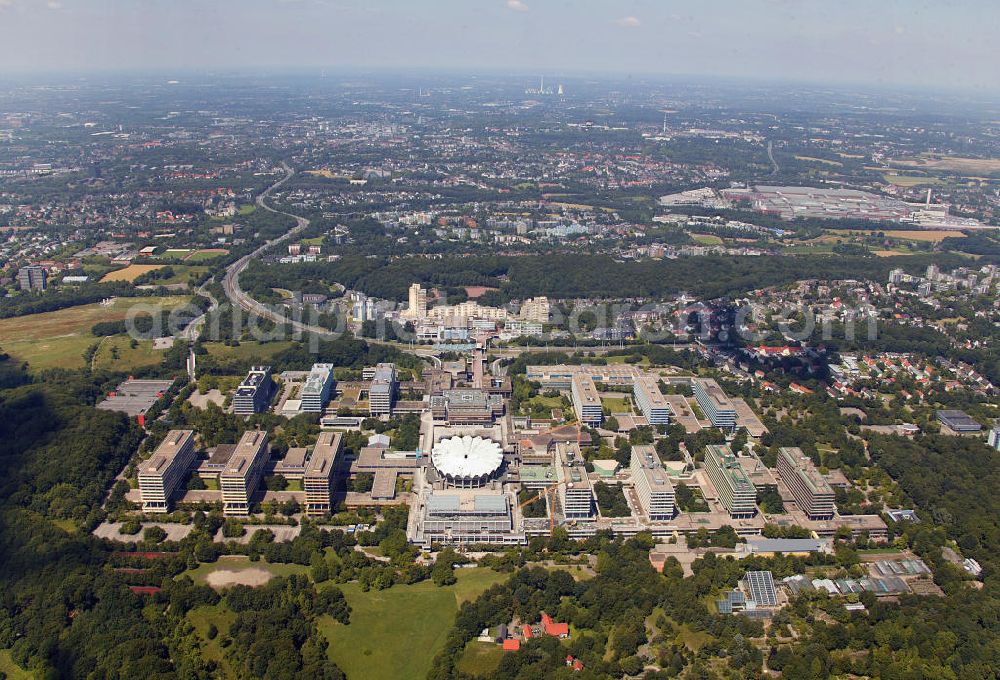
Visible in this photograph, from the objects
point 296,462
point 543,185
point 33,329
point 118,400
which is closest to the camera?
point 296,462

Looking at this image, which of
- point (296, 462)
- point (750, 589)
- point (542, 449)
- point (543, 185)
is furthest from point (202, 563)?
point (543, 185)

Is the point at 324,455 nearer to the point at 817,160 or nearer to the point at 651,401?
the point at 651,401

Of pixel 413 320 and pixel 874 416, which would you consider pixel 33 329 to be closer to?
pixel 413 320

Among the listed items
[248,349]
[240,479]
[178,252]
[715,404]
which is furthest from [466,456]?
[178,252]

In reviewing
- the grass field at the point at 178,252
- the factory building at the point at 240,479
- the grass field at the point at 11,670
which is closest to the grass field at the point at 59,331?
the grass field at the point at 178,252

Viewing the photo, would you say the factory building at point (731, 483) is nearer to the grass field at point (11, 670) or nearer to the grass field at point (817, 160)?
the grass field at point (11, 670)

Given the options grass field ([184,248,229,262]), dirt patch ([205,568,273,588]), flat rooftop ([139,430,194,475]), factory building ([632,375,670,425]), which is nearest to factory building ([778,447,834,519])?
factory building ([632,375,670,425])

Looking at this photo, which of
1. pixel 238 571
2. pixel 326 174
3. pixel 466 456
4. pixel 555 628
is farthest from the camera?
pixel 326 174

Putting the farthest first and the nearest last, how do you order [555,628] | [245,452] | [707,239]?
[707,239]
[245,452]
[555,628]
